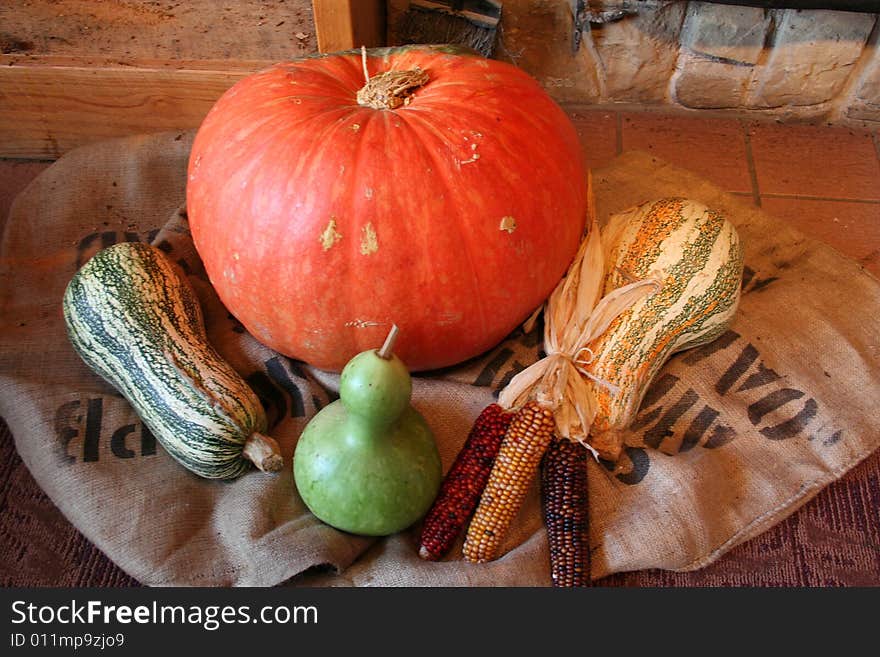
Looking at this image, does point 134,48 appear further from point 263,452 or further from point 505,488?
point 505,488

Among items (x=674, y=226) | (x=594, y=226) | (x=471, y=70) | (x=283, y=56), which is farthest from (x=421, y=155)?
(x=283, y=56)

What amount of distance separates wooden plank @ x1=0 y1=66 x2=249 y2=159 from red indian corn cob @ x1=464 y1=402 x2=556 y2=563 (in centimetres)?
118

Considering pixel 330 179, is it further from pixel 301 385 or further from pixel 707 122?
pixel 707 122

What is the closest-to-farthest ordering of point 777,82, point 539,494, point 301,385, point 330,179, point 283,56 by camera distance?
point 330,179 → point 539,494 → point 301,385 → point 283,56 → point 777,82

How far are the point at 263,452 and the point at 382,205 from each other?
465mm

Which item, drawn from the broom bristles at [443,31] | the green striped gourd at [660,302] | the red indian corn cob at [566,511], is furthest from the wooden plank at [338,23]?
the red indian corn cob at [566,511]

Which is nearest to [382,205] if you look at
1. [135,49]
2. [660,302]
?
[660,302]

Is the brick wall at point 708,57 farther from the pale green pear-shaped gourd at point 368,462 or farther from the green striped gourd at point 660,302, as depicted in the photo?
the pale green pear-shaped gourd at point 368,462

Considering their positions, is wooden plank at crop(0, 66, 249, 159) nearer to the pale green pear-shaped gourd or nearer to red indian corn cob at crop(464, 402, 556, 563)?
the pale green pear-shaped gourd

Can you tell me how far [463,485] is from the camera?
4.28 ft

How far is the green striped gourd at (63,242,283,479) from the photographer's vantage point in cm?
131

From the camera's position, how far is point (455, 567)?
1243 mm

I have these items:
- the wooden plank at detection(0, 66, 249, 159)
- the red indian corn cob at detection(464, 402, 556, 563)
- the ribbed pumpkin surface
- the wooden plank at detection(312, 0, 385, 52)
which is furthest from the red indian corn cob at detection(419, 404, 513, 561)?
the wooden plank at detection(0, 66, 249, 159)

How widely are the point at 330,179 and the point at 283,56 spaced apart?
0.93 metres
